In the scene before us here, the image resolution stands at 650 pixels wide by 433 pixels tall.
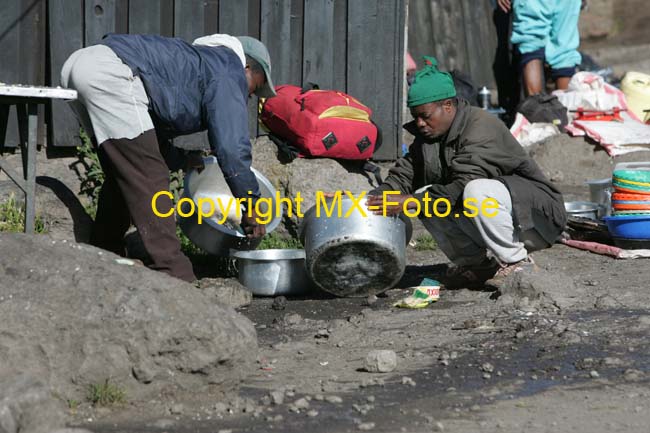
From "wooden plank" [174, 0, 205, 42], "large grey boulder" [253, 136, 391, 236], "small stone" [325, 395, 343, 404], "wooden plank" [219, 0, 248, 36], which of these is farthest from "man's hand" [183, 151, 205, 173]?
"small stone" [325, 395, 343, 404]

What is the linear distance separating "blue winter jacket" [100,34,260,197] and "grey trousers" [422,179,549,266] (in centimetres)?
115

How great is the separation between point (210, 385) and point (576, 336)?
180 cm

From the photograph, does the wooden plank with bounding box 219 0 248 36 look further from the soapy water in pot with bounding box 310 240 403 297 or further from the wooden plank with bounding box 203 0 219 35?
the soapy water in pot with bounding box 310 240 403 297

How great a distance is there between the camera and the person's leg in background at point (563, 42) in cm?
1116

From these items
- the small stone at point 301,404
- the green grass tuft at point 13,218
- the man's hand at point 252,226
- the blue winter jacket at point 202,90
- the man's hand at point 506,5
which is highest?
the man's hand at point 506,5

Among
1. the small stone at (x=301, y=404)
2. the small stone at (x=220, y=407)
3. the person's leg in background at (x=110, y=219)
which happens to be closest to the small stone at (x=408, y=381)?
the small stone at (x=301, y=404)

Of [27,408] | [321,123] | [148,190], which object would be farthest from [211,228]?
[27,408]

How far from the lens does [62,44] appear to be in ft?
24.6

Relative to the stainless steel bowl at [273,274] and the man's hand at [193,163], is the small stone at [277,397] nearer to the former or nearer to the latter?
the stainless steel bowl at [273,274]

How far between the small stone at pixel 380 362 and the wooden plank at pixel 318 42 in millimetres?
4026

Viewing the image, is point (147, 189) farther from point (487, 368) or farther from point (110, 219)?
point (487, 368)

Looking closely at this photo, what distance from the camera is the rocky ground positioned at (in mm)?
3939

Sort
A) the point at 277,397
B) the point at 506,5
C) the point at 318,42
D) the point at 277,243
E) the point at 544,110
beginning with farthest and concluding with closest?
the point at 506,5 < the point at 544,110 < the point at 318,42 < the point at 277,243 < the point at 277,397

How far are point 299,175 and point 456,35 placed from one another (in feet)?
19.5
